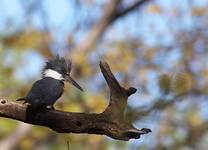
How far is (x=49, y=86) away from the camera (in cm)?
287

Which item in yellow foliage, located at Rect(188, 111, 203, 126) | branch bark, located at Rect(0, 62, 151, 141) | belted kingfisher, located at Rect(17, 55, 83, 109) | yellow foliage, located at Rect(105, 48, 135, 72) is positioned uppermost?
yellow foliage, located at Rect(105, 48, 135, 72)

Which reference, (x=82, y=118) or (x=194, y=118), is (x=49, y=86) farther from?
(x=194, y=118)

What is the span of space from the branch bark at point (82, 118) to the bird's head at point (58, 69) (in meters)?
0.34

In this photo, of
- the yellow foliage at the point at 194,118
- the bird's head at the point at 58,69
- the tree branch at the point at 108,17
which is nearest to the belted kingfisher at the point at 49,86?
the bird's head at the point at 58,69

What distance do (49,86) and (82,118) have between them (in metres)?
0.21

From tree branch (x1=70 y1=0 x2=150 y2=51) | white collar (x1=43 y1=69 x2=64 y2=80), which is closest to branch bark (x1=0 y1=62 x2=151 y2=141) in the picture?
white collar (x1=43 y1=69 x2=64 y2=80)

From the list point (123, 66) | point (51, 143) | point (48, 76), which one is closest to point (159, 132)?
point (123, 66)

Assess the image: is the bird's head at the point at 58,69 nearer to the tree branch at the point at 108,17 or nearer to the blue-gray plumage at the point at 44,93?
the blue-gray plumage at the point at 44,93

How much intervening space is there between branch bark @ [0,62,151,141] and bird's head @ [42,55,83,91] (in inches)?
13.5

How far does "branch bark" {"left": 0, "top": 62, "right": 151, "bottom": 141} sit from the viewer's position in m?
2.86

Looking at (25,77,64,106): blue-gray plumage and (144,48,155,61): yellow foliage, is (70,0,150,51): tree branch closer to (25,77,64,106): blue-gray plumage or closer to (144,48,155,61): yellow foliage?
(144,48,155,61): yellow foliage

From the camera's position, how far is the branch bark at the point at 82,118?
9.37ft

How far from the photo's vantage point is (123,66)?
9.21 meters

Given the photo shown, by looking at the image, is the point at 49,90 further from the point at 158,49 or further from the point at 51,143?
the point at 51,143
